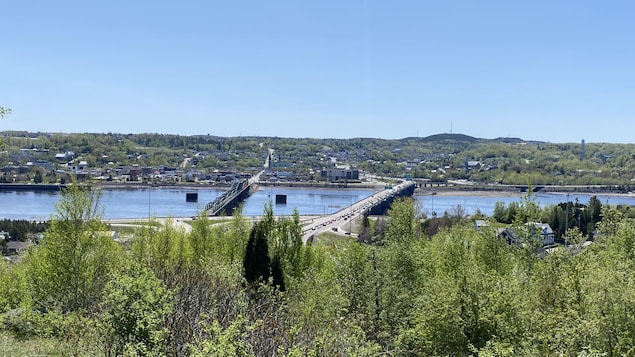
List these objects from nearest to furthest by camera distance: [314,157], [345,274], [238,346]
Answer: [238,346] < [345,274] < [314,157]

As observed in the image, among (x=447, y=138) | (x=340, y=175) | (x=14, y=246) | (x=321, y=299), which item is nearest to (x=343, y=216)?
(x=14, y=246)

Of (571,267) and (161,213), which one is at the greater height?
(571,267)

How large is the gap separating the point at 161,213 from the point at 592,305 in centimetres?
4959

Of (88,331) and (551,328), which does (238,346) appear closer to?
(88,331)

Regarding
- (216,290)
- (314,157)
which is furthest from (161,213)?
(314,157)

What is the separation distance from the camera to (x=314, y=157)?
141 meters

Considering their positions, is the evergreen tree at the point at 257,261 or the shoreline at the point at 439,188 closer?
the evergreen tree at the point at 257,261

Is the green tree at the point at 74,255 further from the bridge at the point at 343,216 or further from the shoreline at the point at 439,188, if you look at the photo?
the shoreline at the point at 439,188

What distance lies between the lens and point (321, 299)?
8.89 m

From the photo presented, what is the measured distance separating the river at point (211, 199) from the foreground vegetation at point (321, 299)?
3505 centimetres

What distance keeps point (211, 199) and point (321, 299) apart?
6381cm

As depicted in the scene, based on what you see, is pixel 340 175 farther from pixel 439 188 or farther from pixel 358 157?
pixel 358 157

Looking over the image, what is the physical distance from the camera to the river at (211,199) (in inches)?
2121

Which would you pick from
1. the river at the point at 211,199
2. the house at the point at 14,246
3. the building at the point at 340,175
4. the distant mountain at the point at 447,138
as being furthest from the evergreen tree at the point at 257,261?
the distant mountain at the point at 447,138
